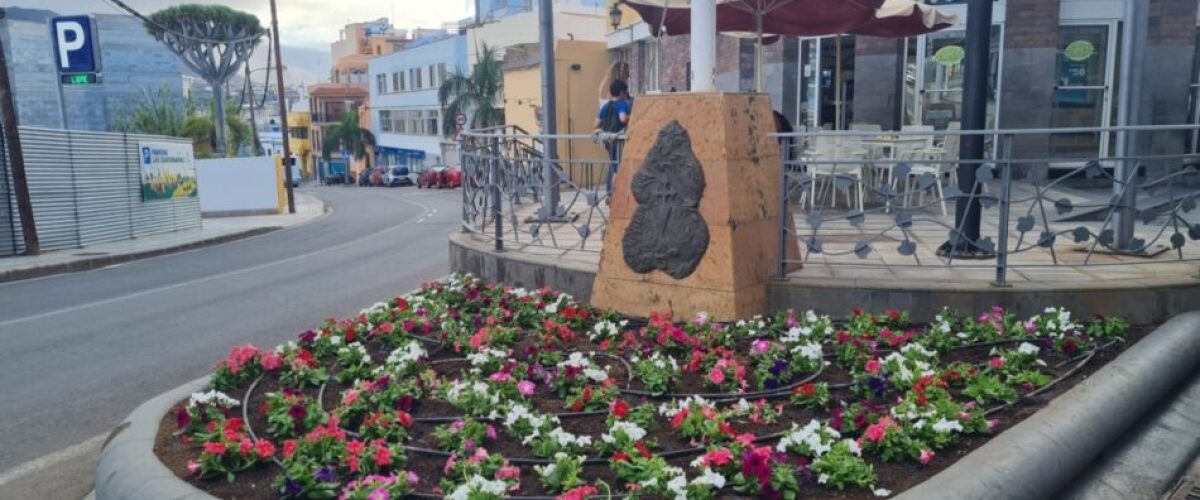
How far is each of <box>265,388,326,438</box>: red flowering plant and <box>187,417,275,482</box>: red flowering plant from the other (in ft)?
0.79

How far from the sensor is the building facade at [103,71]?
4047 cm

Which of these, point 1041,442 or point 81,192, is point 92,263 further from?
point 1041,442

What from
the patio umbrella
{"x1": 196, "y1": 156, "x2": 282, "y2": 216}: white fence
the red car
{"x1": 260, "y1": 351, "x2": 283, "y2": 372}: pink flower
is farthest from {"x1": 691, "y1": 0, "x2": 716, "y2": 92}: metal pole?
the red car

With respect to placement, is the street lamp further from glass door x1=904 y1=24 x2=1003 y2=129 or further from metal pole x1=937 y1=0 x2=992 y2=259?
metal pole x1=937 y1=0 x2=992 y2=259

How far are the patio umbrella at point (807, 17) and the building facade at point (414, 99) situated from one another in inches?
1405

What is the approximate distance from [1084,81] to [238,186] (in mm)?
26912

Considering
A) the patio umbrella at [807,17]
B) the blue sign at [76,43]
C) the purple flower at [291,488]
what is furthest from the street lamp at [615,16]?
the purple flower at [291,488]

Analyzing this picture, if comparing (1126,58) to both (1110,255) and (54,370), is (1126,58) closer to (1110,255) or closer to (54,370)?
(1110,255)

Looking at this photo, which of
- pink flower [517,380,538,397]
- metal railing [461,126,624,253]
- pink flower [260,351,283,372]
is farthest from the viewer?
metal railing [461,126,624,253]

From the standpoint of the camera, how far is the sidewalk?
15.0 meters

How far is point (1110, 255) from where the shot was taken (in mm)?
6766

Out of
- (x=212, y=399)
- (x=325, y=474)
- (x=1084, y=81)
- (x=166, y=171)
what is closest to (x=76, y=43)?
(x=166, y=171)

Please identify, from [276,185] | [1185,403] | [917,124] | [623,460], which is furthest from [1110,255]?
[276,185]

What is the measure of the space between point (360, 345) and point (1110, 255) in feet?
18.9
